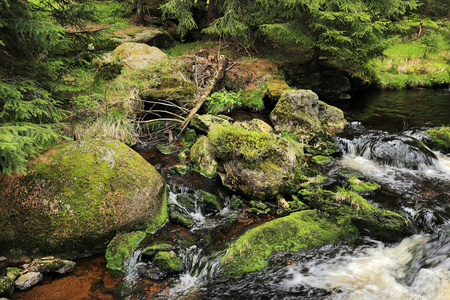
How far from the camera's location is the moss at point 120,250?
4391 millimetres

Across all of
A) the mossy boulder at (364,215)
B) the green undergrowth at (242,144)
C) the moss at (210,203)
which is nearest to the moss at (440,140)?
the mossy boulder at (364,215)

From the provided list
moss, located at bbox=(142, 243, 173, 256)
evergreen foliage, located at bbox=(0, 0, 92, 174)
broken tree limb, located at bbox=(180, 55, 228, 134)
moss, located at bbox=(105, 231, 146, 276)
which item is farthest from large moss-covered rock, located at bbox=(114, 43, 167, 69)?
moss, located at bbox=(142, 243, 173, 256)

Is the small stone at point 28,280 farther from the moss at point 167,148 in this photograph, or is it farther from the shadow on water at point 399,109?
the shadow on water at point 399,109

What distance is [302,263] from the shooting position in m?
4.55

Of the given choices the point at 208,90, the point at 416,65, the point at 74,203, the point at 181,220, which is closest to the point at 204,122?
the point at 208,90

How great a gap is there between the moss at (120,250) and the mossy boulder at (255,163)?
2.43 m

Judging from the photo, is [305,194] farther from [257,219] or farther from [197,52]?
[197,52]

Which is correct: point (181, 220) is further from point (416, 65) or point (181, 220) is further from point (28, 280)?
point (416, 65)

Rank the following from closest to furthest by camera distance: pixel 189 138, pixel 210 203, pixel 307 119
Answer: pixel 210 203, pixel 189 138, pixel 307 119

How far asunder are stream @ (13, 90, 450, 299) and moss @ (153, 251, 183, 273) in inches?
5.5

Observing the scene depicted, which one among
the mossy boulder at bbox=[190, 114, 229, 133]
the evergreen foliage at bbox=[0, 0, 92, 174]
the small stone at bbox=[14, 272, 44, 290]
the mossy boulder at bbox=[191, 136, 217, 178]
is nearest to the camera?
the small stone at bbox=[14, 272, 44, 290]

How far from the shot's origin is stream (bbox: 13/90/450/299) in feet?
13.2

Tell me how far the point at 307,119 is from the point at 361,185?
3.18m

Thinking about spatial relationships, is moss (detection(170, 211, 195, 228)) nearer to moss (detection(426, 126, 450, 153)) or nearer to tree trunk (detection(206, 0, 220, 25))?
moss (detection(426, 126, 450, 153))
